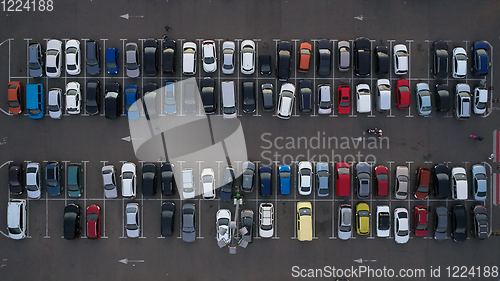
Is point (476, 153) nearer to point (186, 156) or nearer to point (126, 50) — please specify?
point (186, 156)

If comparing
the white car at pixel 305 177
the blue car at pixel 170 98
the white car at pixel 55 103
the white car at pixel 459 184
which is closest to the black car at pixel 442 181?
the white car at pixel 459 184

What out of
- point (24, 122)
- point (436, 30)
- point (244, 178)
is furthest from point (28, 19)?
point (436, 30)

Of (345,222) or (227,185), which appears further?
(227,185)

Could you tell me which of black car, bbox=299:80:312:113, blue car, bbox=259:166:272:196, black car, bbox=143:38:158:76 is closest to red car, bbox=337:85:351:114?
black car, bbox=299:80:312:113

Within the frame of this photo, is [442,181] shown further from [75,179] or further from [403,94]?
[75,179]

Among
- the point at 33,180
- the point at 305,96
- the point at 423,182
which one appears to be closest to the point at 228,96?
the point at 305,96

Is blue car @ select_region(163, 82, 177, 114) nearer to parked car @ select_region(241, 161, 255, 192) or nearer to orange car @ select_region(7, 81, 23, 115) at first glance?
parked car @ select_region(241, 161, 255, 192)
